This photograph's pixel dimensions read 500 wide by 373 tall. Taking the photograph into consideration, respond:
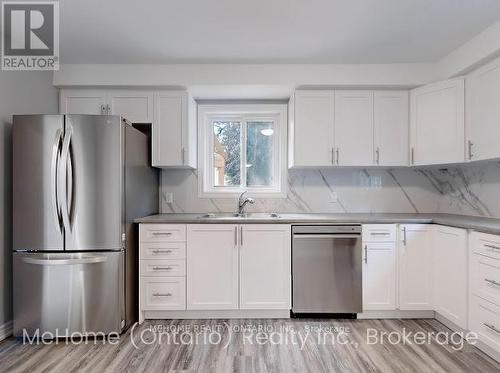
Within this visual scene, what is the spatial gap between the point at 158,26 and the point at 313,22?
120 centimetres

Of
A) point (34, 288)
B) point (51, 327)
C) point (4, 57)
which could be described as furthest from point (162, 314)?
point (4, 57)

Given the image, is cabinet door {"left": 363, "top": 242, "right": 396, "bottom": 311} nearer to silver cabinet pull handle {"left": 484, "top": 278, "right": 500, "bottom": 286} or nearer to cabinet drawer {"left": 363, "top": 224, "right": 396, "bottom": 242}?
cabinet drawer {"left": 363, "top": 224, "right": 396, "bottom": 242}

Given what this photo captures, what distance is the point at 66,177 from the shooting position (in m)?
2.31

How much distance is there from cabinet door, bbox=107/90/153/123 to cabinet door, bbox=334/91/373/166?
1936 mm

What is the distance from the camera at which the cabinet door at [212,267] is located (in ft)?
8.79

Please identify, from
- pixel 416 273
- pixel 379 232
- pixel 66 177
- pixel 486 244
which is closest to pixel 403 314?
pixel 416 273

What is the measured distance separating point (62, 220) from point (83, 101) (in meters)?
1.36

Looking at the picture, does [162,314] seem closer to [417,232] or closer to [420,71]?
[417,232]

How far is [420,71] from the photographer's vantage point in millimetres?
2924

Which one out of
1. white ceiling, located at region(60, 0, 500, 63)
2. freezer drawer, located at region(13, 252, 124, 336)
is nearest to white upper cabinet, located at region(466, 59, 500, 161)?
white ceiling, located at region(60, 0, 500, 63)

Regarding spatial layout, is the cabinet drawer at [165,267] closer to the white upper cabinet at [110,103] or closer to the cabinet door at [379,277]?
the white upper cabinet at [110,103]

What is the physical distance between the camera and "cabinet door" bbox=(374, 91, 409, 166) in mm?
3025

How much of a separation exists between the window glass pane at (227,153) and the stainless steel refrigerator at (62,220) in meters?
1.34

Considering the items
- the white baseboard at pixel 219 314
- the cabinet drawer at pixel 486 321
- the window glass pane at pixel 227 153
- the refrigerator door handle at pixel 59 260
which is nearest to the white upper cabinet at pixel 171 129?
the window glass pane at pixel 227 153
